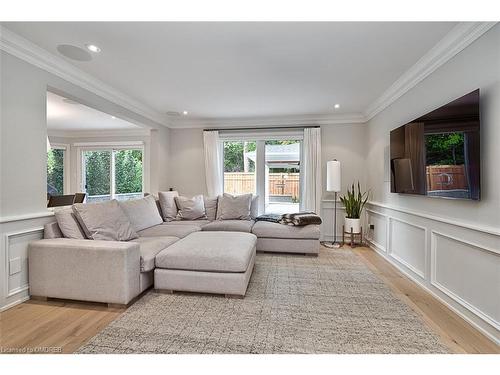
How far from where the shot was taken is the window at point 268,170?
4.71 meters

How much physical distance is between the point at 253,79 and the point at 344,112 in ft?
7.15

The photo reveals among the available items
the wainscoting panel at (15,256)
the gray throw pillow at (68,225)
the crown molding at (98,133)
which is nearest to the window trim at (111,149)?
the crown molding at (98,133)

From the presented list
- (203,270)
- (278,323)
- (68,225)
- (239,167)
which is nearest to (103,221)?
(68,225)

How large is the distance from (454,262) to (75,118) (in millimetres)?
6325

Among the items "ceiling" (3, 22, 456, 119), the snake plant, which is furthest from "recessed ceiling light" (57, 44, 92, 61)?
the snake plant

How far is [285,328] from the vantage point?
1743 millimetres

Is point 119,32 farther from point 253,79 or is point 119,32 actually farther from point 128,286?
point 128,286

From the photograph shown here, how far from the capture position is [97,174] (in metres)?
6.08

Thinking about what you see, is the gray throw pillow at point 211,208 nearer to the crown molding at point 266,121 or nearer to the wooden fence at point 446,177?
the crown molding at point 266,121

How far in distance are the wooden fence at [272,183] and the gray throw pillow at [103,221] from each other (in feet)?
8.10

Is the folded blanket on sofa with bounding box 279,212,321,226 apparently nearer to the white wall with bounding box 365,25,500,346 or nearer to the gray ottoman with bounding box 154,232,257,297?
the white wall with bounding box 365,25,500,346

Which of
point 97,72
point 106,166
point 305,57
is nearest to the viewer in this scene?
point 305,57

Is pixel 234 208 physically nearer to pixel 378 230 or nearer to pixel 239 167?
pixel 239 167

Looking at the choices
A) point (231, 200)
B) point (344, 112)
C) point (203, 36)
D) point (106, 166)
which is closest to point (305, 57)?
point (203, 36)
